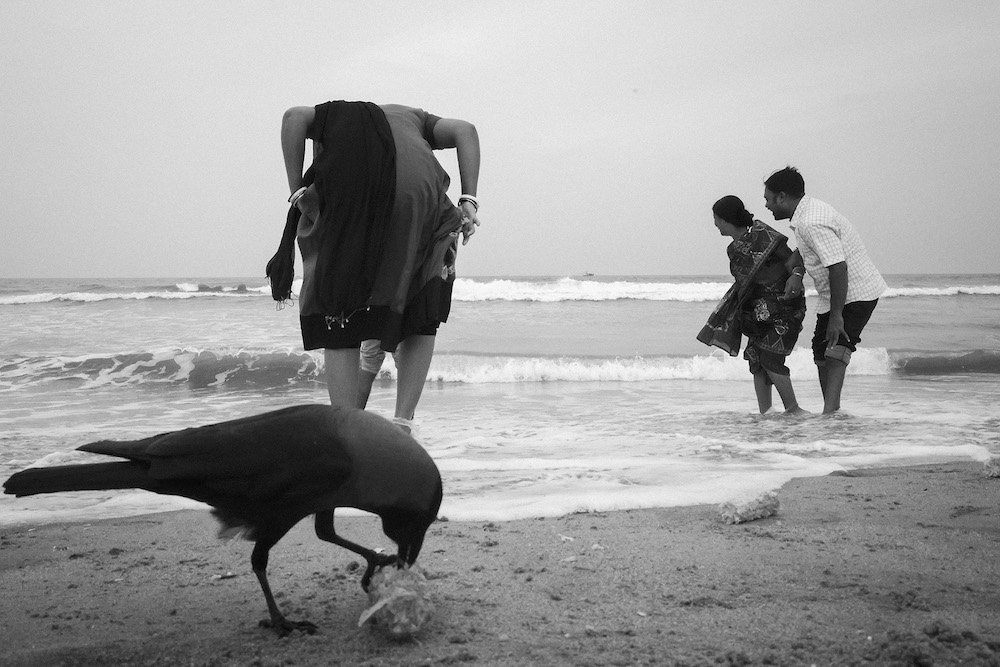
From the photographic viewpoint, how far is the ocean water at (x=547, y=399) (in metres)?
3.81

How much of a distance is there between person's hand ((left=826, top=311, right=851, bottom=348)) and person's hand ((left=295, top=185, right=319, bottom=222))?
13.0 feet

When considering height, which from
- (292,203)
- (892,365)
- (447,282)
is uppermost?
(292,203)

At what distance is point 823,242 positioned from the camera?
5367 millimetres

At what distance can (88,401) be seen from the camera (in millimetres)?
7035

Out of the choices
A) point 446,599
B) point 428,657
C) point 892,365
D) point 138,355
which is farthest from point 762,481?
point 138,355

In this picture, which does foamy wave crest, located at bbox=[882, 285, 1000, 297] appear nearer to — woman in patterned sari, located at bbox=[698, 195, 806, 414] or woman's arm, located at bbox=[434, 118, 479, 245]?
woman in patterned sari, located at bbox=[698, 195, 806, 414]

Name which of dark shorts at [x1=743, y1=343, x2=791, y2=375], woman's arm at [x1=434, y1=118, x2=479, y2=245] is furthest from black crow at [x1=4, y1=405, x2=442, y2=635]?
dark shorts at [x1=743, y1=343, x2=791, y2=375]

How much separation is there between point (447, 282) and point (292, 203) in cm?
70

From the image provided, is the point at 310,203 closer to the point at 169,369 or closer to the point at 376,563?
the point at 376,563

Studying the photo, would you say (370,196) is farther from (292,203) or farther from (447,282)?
(447,282)

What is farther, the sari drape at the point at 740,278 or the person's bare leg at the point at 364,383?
the sari drape at the point at 740,278

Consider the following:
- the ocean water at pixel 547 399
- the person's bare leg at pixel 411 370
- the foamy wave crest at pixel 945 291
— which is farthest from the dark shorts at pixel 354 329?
the foamy wave crest at pixel 945 291

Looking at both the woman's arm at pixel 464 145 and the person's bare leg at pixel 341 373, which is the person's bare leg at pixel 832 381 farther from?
the person's bare leg at pixel 341 373

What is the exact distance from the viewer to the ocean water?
3807 mm
